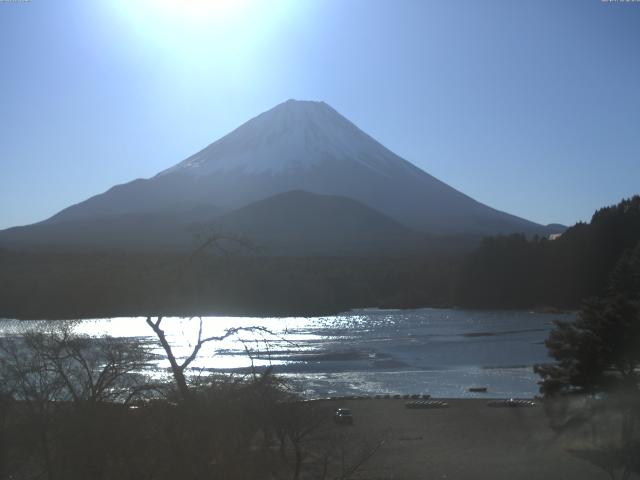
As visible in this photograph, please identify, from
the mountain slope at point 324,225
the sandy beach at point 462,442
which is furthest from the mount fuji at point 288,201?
the sandy beach at point 462,442

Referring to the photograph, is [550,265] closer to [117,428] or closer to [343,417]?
[343,417]

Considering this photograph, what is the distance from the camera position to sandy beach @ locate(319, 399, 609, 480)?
10.4m

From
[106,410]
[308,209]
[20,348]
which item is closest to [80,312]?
[20,348]

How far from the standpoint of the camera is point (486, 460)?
444 inches

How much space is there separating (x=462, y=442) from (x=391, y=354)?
13847 mm

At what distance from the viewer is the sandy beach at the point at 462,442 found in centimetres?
1040

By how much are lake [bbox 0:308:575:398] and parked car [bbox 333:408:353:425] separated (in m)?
0.80

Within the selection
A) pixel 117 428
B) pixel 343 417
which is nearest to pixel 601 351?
pixel 343 417

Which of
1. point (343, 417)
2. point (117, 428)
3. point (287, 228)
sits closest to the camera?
point (117, 428)

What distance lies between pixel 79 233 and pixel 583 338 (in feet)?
158

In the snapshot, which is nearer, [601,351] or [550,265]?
[601,351]

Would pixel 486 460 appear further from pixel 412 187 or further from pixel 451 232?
pixel 412 187

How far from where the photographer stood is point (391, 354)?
26.6 m

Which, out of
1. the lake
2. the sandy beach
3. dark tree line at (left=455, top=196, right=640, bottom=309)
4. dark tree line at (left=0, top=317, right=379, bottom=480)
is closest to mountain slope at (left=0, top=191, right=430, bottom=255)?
dark tree line at (left=455, top=196, right=640, bottom=309)
